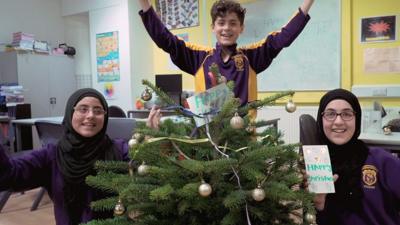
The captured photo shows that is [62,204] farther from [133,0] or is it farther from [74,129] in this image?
[133,0]

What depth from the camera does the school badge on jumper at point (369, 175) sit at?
1.40m

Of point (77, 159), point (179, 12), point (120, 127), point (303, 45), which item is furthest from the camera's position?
point (179, 12)

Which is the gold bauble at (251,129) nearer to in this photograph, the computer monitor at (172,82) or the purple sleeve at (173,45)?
the purple sleeve at (173,45)

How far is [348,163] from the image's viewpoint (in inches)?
56.1

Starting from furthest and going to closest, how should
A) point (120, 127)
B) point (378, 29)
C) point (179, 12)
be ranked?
Result: point (179, 12) → point (378, 29) → point (120, 127)

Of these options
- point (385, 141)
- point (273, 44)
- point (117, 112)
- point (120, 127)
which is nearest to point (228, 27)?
point (273, 44)

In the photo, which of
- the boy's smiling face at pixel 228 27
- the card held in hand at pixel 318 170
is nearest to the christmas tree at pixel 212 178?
the card held in hand at pixel 318 170

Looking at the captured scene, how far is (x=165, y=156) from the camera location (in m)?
0.85

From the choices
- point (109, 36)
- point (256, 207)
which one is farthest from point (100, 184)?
point (109, 36)

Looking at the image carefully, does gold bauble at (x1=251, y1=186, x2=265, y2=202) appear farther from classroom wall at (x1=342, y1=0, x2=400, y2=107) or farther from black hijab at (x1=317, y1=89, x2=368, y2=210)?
classroom wall at (x1=342, y1=0, x2=400, y2=107)

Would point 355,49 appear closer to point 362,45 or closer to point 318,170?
point 362,45

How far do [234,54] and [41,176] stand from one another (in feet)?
3.31

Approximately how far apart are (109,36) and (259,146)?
6004 millimetres

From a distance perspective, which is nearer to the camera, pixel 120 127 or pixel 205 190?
pixel 205 190
